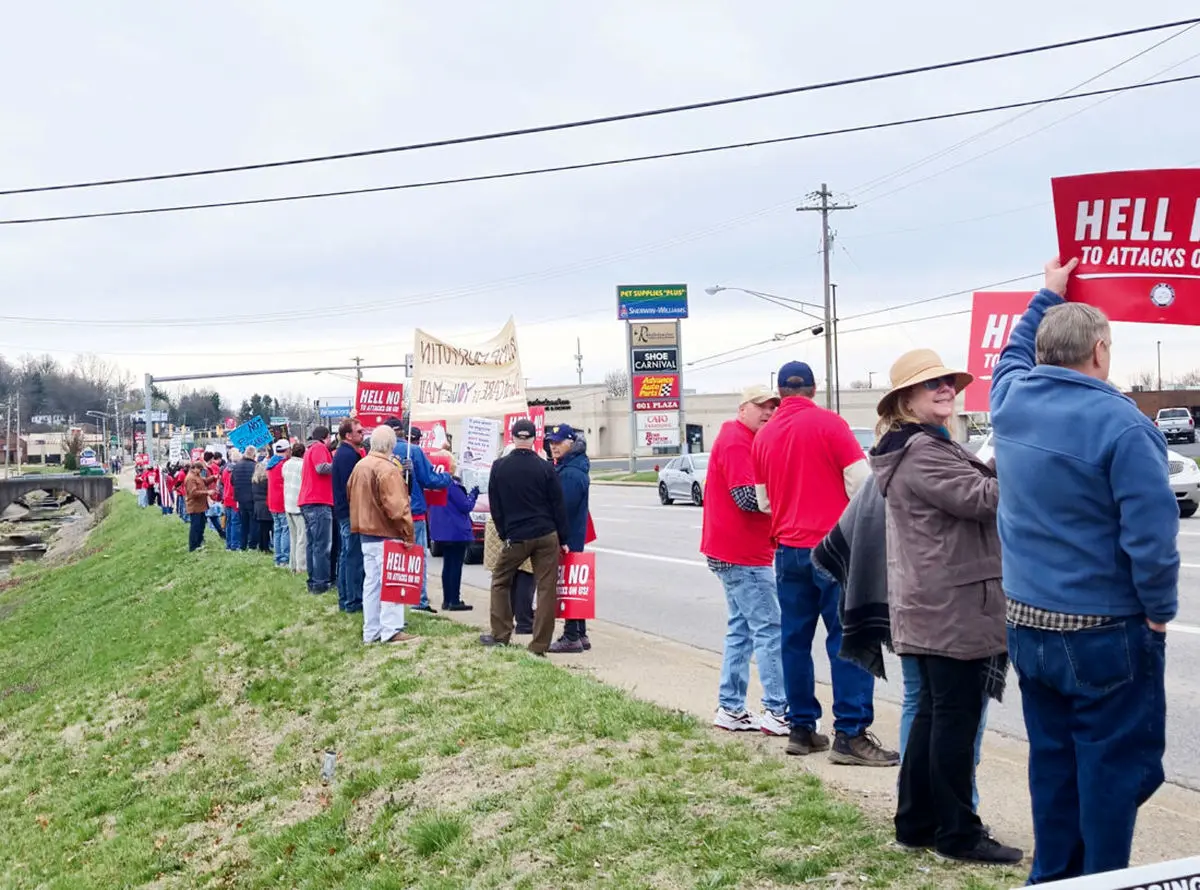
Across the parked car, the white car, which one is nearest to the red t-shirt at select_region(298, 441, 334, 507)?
the white car

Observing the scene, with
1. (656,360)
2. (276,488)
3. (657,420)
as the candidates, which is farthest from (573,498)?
(656,360)

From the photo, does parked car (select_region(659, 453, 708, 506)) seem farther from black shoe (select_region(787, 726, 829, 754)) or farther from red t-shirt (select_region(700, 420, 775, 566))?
black shoe (select_region(787, 726, 829, 754))

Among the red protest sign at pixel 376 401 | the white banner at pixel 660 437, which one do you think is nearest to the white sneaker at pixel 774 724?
the red protest sign at pixel 376 401

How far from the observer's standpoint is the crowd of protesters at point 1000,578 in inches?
146

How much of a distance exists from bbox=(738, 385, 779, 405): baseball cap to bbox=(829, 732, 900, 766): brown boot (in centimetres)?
200

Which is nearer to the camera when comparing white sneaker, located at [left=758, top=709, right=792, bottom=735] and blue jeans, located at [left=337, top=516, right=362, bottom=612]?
white sneaker, located at [left=758, top=709, right=792, bottom=735]

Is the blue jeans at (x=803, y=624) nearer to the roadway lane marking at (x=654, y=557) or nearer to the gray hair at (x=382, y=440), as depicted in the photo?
the gray hair at (x=382, y=440)

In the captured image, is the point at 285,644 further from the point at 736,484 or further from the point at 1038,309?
the point at 1038,309

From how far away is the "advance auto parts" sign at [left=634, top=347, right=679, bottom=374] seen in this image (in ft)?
189

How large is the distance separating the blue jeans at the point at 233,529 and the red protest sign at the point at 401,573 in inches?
561

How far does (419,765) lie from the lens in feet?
24.2

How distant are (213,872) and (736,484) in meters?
3.95

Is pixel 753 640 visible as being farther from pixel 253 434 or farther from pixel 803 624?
pixel 253 434

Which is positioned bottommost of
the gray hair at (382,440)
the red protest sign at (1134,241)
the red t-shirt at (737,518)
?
the red t-shirt at (737,518)
